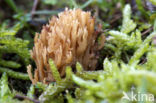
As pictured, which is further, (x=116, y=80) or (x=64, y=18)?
(x=64, y=18)

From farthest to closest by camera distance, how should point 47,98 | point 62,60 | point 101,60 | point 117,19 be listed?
1. point 117,19
2. point 101,60
3. point 62,60
4. point 47,98

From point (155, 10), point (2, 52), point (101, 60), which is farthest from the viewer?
point (155, 10)

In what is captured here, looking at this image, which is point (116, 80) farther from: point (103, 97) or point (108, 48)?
point (108, 48)

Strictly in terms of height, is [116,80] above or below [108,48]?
below

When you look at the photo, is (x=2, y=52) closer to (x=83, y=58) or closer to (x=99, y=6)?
(x=83, y=58)

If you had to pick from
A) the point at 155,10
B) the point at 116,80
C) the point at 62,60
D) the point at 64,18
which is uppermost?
the point at 155,10

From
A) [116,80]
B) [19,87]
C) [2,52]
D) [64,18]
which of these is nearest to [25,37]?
[2,52]
